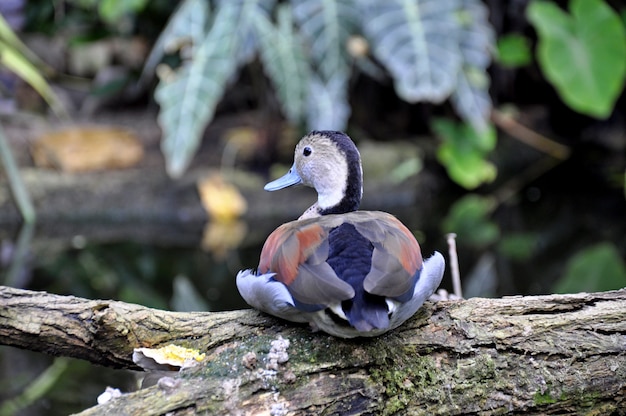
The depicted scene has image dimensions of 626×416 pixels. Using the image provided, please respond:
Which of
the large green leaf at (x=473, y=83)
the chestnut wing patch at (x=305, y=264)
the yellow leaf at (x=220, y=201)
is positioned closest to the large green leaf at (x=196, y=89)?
the yellow leaf at (x=220, y=201)

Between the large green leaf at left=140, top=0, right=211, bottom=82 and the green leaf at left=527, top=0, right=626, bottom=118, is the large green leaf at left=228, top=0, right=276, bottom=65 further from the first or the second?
the green leaf at left=527, top=0, right=626, bottom=118

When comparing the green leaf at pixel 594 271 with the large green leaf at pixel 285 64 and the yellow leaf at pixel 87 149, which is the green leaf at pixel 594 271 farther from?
the yellow leaf at pixel 87 149

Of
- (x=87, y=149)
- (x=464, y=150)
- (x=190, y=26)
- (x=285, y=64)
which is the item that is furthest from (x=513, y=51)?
(x=87, y=149)

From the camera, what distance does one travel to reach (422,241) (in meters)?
4.24

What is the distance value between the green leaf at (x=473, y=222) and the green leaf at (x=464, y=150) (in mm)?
197

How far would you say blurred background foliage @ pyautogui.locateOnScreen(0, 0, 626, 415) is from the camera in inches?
153

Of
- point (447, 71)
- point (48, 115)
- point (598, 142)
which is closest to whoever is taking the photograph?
point (447, 71)

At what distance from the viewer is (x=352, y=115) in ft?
22.9

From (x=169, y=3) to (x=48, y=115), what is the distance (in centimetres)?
144

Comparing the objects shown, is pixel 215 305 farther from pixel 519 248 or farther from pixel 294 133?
pixel 294 133

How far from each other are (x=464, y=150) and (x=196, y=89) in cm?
214

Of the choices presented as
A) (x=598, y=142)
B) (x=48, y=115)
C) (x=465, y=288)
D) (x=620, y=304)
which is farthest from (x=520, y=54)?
(x=620, y=304)

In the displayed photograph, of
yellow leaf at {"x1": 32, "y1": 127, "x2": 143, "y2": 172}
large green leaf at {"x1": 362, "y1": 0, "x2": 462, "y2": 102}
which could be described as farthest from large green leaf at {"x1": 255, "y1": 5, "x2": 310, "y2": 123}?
yellow leaf at {"x1": 32, "y1": 127, "x2": 143, "y2": 172}

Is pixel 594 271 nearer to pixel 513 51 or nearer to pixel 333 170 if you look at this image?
pixel 333 170
